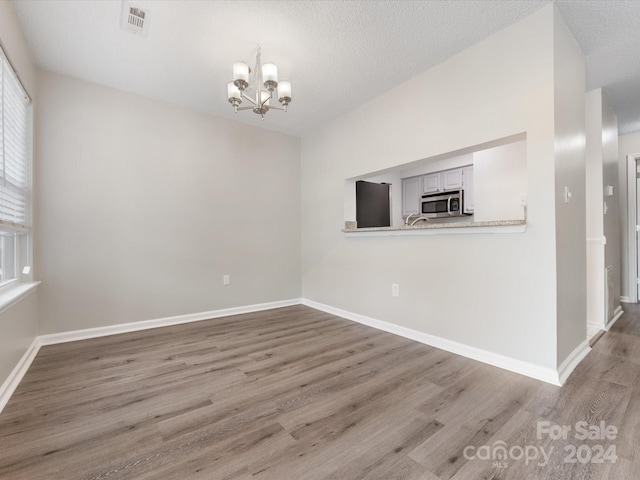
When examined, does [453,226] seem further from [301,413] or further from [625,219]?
[625,219]

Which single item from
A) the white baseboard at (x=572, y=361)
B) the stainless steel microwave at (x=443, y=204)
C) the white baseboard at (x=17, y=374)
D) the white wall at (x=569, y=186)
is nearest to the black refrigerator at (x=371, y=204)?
the stainless steel microwave at (x=443, y=204)

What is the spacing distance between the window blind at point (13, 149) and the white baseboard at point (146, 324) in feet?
3.55

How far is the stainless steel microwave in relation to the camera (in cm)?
462

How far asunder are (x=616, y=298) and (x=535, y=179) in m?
2.96

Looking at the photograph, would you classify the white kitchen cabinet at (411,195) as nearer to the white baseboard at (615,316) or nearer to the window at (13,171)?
the white baseboard at (615,316)

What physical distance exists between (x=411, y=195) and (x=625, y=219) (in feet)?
10.0

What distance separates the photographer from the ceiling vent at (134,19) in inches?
75.7

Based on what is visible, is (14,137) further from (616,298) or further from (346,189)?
(616,298)

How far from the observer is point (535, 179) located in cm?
194

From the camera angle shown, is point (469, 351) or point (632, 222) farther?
point (632, 222)

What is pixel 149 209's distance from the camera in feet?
10.3

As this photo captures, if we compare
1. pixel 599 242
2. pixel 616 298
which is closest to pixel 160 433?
pixel 599 242

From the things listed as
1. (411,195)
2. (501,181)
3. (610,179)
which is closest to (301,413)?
(501,181)

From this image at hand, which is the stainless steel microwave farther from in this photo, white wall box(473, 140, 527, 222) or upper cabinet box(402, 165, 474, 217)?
white wall box(473, 140, 527, 222)
